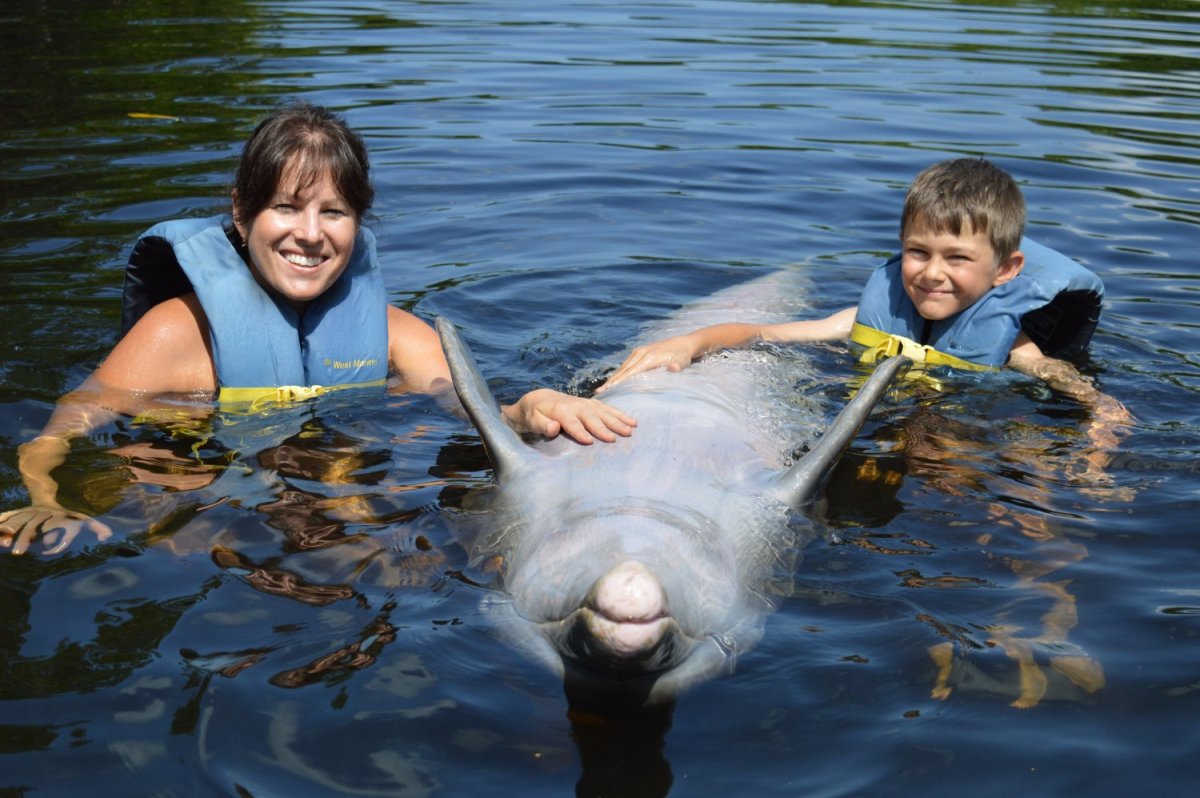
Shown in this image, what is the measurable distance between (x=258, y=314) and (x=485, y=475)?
161 cm

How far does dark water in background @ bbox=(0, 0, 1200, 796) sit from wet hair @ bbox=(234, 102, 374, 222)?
Result: 1.13 meters

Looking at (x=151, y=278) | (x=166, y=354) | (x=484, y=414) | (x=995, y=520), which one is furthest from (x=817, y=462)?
(x=151, y=278)

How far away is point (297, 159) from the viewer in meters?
6.42

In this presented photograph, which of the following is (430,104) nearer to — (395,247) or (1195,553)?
(395,247)

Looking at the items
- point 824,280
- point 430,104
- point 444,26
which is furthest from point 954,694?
point 444,26

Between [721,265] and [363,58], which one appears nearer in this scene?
[721,265]

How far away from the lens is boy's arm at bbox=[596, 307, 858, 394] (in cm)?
674

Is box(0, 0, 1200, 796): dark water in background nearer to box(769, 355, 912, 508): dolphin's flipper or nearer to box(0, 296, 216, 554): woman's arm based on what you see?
box(0, 296, 216, 554): woman's arm

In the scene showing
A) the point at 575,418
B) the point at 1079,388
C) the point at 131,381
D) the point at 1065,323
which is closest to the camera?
the point at 575,418

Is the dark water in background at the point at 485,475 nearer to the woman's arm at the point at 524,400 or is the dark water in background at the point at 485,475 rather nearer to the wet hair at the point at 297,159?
the woman's arm at the point at 524,400

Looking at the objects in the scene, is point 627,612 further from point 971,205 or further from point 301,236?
point 971,205

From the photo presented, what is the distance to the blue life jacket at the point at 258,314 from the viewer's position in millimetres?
6617

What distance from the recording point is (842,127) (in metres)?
14.2

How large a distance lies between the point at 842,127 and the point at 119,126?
755cm
